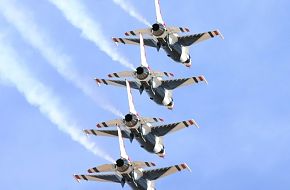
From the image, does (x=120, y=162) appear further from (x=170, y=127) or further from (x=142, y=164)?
(x=170, y=127)

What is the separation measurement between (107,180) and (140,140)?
8360mm

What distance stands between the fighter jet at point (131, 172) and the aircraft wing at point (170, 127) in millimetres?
7494

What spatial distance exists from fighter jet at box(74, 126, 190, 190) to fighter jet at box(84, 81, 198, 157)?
2.52m

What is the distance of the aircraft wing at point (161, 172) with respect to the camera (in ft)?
620

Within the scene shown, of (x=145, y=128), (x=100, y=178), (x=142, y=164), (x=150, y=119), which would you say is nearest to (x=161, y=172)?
(x=142, y=164)

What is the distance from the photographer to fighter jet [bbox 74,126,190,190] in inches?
7313

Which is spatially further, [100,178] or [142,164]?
[100,178]

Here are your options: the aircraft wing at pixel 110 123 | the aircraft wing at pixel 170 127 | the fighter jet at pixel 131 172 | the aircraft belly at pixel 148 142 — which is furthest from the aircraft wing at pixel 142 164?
the aircraft wing at pixel 170 127

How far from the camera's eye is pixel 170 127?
19812 cm

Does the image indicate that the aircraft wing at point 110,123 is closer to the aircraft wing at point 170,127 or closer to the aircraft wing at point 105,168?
the aircraft wing at point 170,127

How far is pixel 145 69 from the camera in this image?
199m

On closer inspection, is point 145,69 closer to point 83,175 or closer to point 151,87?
point 151,87

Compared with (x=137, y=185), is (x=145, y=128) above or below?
above

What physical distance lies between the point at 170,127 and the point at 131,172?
1400cm
